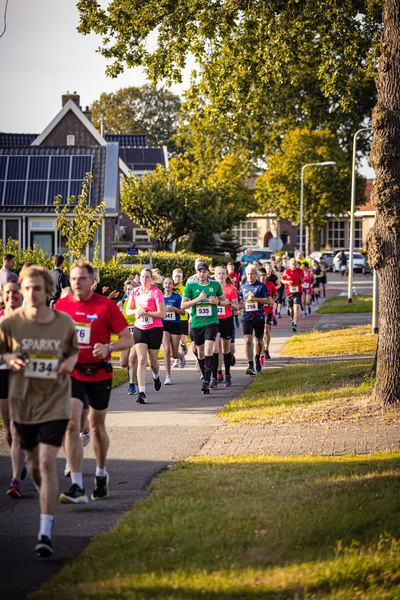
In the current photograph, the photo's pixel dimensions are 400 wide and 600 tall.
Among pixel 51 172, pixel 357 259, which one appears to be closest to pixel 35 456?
pixel 51 172

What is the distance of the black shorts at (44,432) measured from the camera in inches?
189

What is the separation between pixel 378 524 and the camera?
16.5 feet

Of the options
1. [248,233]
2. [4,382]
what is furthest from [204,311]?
[248,233]

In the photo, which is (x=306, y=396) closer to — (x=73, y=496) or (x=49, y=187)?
(x=73, y=496)

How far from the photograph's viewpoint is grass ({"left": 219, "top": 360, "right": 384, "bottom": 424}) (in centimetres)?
905

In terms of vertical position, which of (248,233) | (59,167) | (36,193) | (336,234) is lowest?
(36,193)

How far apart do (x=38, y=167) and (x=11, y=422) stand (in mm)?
26061

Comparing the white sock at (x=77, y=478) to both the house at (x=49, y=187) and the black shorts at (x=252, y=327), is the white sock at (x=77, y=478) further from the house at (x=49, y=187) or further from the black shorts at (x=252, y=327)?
the house at (x=49, y=187)

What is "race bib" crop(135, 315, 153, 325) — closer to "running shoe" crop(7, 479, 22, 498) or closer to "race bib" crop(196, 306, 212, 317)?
"race bib" crop(196, 306, 212, 317)

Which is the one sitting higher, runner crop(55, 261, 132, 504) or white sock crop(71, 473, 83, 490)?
runner crop(55, 261, 132, 504)

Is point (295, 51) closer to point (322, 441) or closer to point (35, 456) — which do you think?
point (322, 441)

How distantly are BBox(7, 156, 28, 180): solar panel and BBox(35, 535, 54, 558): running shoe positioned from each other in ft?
91.0

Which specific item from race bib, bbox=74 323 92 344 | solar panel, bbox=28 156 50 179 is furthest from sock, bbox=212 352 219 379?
solar panel, bbox=28 156 50 179

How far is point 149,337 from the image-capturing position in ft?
34.7
